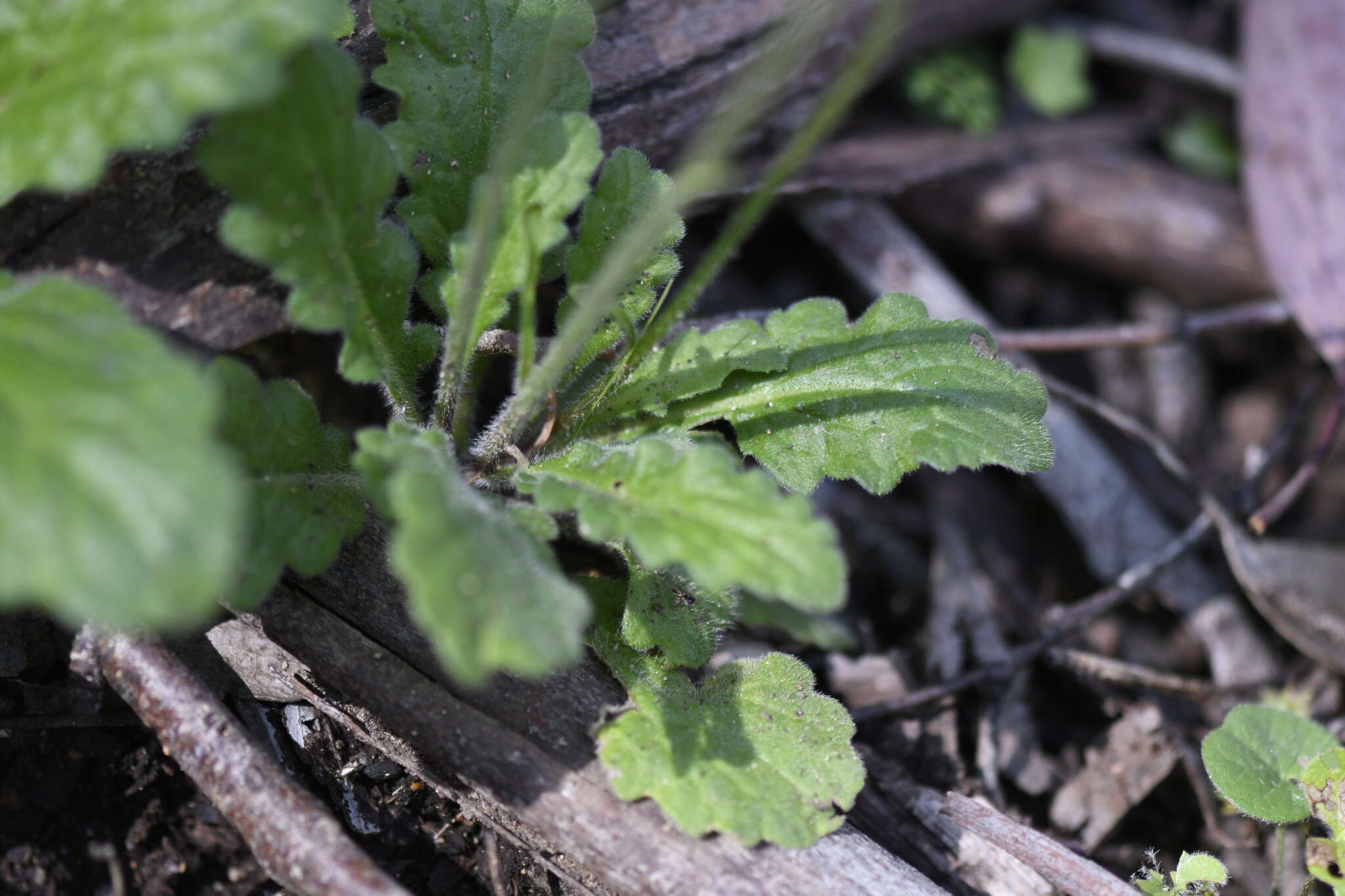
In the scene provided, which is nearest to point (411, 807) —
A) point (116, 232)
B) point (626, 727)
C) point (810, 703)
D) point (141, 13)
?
point (626, 727)

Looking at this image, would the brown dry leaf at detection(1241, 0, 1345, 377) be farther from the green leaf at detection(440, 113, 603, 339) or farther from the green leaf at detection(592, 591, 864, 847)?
the green leaf at detection(440, 113, 603, 339)

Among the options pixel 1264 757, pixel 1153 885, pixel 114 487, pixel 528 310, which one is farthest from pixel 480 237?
pixel 1264 757

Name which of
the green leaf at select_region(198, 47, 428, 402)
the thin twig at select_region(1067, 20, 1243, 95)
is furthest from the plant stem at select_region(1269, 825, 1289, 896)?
the thin twig at select_region(1067, 20, 1243, 95)

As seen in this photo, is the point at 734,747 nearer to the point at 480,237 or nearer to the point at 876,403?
the point at 876,403

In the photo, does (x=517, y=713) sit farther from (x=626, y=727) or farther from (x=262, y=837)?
(x=262, y=837)

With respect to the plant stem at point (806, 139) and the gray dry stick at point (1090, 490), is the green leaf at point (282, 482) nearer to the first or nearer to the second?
the plant stem at point (806, 139)

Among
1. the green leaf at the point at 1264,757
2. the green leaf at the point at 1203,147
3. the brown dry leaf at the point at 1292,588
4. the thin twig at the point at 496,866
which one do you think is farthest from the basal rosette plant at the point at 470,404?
the green leaf at the point at 1203,147
